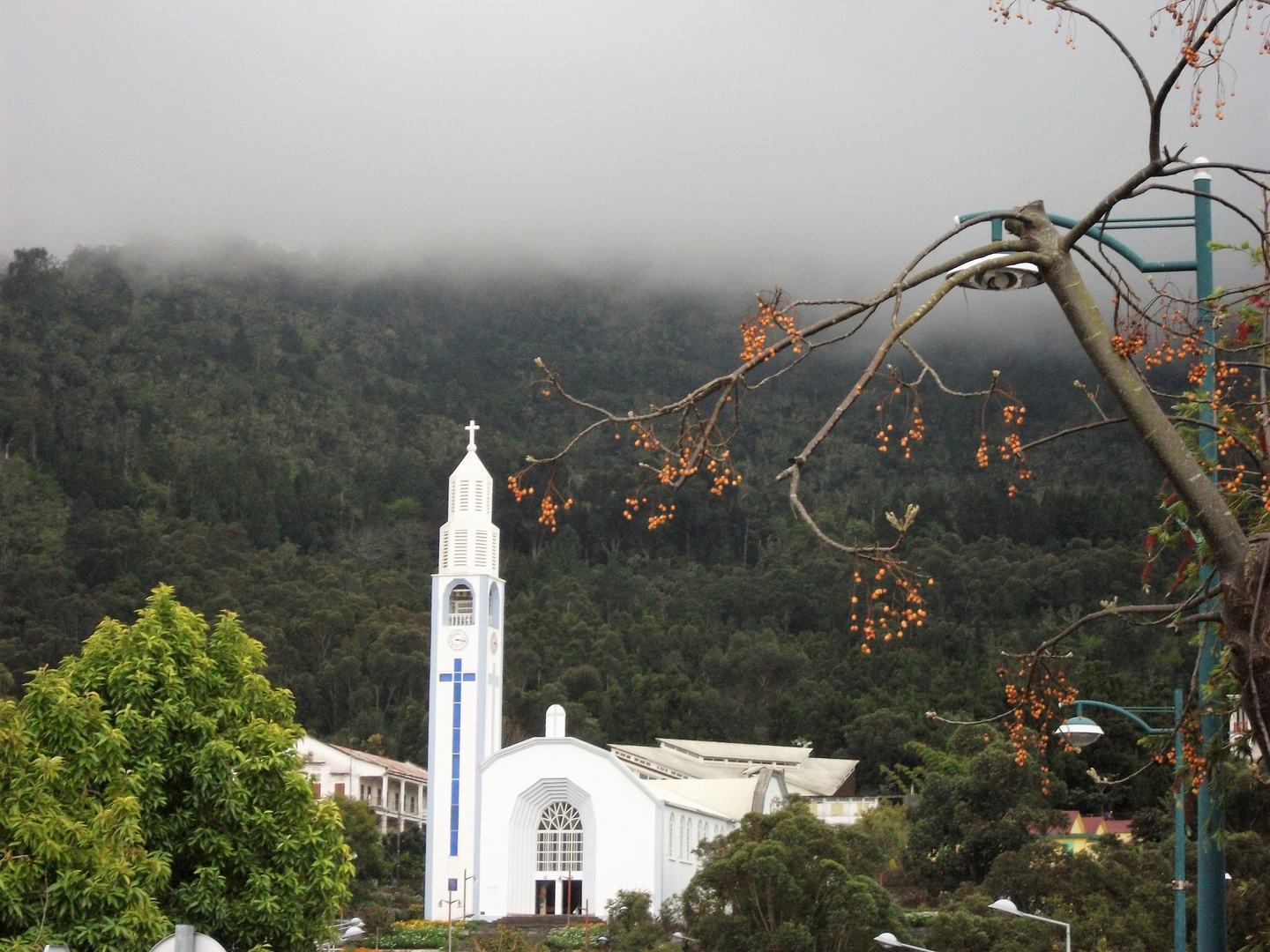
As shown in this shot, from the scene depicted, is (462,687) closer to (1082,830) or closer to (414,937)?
(414,937)

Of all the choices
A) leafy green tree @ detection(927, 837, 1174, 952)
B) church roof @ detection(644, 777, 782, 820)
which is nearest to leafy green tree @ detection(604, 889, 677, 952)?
leafy green tree @ detection(927, 837, 1174, 952)

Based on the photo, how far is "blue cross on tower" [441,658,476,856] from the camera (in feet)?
187

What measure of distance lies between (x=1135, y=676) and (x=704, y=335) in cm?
11940

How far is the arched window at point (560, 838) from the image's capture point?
5678cm

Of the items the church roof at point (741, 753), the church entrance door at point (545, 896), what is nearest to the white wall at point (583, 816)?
the church entrance door at point (545, 896)

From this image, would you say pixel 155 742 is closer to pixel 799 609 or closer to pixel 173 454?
pixel 799 609

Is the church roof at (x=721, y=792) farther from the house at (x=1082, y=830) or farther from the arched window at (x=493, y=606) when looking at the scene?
the house at (x=1082, y=830)

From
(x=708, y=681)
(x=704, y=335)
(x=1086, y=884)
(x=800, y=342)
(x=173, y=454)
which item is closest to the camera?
(x=800, y=342)

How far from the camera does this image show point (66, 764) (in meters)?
14.8

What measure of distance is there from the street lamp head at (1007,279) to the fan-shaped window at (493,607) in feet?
173

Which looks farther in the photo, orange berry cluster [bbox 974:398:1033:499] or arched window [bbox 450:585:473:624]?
arched window [bbox 450:585:473:624]

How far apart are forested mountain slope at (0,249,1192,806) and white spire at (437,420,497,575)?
15317 millimetres

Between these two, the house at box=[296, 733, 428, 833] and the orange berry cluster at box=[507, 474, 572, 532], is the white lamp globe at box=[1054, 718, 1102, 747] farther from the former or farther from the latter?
the house at box=[296, 733, 428, 833]

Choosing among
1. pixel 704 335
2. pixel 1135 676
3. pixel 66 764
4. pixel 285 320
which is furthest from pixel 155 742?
pixel 704 335
